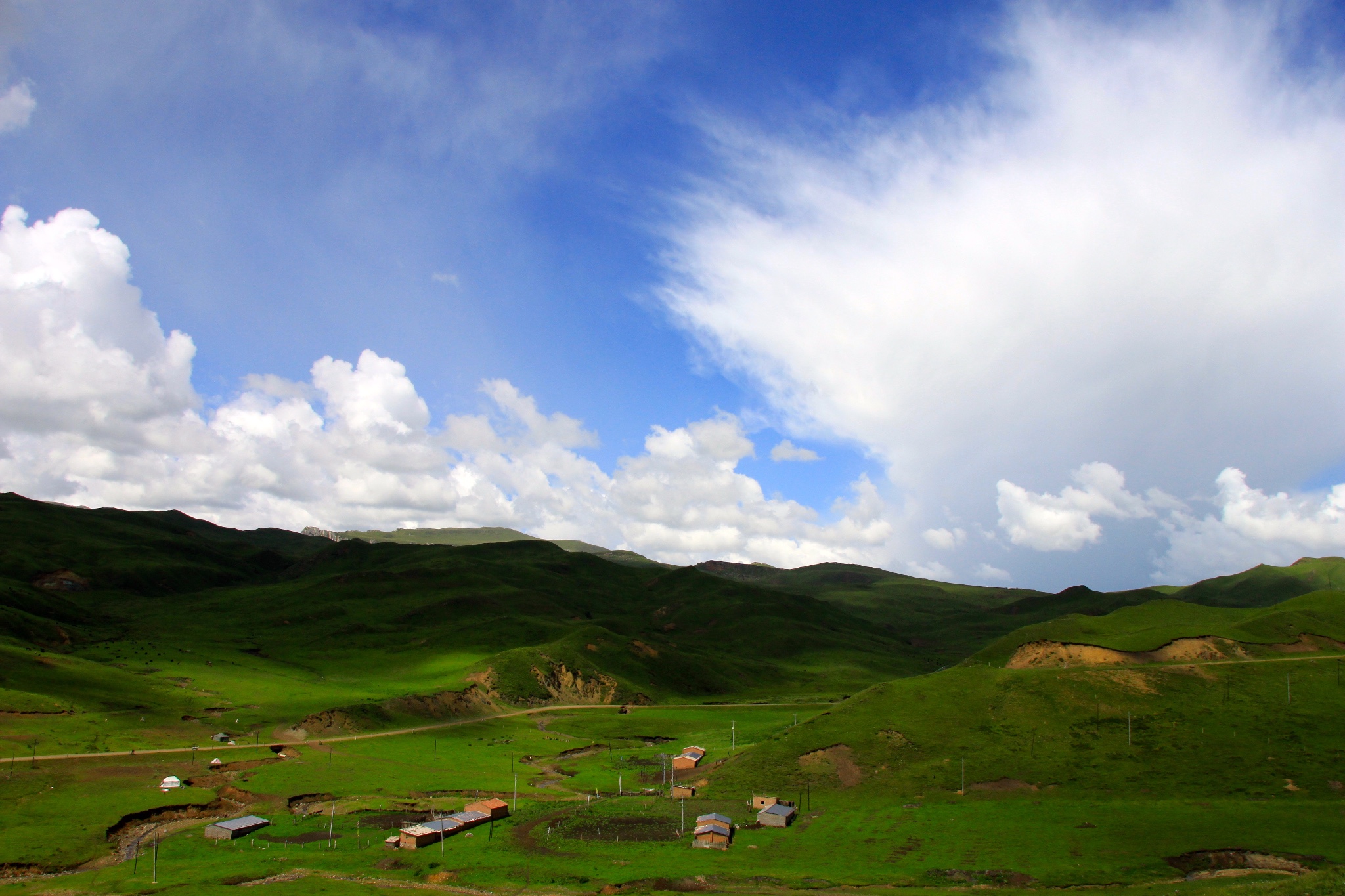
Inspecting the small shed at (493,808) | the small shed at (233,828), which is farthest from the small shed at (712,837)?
the small shed at (233,828)

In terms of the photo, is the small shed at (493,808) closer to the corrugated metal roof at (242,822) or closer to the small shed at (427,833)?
the small shed at (427,833)

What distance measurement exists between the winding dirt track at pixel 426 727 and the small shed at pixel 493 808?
152 ft

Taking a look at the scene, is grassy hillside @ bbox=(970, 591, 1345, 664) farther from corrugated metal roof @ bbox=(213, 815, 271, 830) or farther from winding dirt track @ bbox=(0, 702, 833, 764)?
corrugated metal roof @ bbox=(213, 815, 271, 830)

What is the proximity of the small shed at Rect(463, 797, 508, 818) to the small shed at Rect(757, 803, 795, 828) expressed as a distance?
26.7 meters

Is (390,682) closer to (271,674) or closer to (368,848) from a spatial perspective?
(271,674)

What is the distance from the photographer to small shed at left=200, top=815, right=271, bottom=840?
232ft

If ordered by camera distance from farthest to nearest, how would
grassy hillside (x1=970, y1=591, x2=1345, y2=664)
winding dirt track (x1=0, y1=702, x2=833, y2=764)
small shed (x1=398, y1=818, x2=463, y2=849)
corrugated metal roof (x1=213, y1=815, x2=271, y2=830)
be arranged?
grassy hillside (x1=970, y1=591, x2=1345, y2=664), winding dirt track (x1=0, y1=702, x2=833, y2=764), corrugated metal roof (x1=213, y1=815, x2=271, y2=830), small shed (x1=398, y1=818, x2=463, y2=849)

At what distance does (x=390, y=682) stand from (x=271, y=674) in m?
24.4

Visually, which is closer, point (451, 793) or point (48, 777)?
point (48, 777)

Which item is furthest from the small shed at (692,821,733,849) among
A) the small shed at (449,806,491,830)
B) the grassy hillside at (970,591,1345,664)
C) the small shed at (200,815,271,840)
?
the grassy hillside at (970,591,1345,664)

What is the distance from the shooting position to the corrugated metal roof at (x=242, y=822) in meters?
71.2

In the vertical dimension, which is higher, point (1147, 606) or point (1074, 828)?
point (1147, 606)

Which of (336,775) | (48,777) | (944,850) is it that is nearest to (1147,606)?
(944,850)

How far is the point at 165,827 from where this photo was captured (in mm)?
73062
